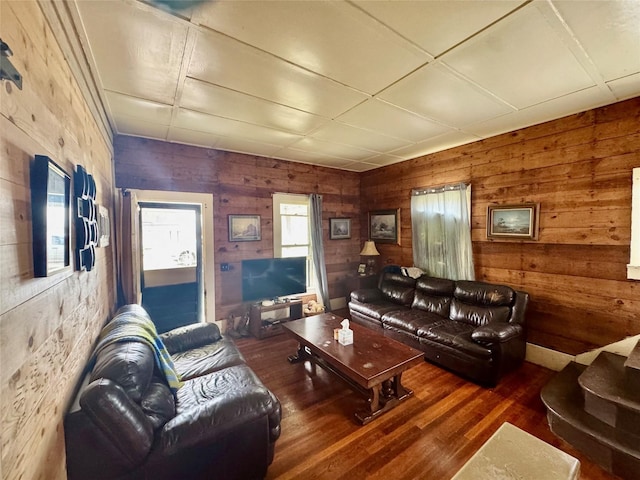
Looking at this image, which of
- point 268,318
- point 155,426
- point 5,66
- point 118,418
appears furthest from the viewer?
point 268,318

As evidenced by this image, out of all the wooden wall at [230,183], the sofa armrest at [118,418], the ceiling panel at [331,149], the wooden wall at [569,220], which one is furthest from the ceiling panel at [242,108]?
the wooden wall at [569,220]

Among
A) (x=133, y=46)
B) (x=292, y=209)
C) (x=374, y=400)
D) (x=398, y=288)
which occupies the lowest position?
(x=374, y=400)

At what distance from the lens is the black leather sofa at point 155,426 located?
1.25m

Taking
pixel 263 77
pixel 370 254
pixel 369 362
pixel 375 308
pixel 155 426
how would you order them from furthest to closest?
pixel 370 254
pixel 375 308
pixel 369 362
pixel 263 77
pixel 155 426

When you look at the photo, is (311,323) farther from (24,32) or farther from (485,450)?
(24,32)

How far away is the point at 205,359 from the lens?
2400 millimetres

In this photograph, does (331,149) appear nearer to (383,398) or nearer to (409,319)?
(409,319)

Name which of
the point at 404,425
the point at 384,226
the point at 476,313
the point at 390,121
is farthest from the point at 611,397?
the point at 384,226

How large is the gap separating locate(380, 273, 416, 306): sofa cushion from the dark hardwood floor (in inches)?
46.2

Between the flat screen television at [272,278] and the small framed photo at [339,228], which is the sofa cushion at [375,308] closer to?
the flat screen television at [272,278]

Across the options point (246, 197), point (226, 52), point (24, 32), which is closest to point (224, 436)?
point (24, 32)

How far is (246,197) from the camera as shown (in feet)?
13.7

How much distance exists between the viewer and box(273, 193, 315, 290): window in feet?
14.7

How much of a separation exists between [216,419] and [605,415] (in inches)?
→ 106
